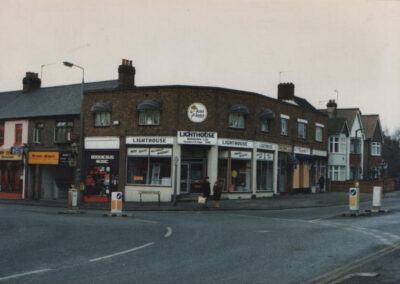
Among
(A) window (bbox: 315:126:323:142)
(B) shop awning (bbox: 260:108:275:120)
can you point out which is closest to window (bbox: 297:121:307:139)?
(A) window (bbox: 315:126:323:142)

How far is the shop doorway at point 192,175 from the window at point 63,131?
373 inches

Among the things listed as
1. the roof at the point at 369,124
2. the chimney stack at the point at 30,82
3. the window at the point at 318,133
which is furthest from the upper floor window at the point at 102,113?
the roof at the point at 369,124

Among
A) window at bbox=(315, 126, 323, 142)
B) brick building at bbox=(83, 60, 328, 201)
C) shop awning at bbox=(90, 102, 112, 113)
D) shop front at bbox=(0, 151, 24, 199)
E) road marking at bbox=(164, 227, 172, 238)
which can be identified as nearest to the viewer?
road marking at bbox=(164, 227, 172, 238)

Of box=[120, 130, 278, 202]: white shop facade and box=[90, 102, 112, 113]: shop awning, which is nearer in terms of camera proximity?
box=[120, 130, 278, 202]: white shop facade

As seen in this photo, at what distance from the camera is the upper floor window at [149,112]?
33.1 m

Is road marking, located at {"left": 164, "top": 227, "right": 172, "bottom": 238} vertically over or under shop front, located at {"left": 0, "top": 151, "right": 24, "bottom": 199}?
under

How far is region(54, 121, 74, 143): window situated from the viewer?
37562 millimetres

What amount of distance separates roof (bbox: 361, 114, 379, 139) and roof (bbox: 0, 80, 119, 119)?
3786 centimetres

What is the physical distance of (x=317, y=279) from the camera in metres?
8.71

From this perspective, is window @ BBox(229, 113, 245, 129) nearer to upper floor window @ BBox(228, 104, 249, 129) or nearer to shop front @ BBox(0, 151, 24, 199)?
upper floor window @ BBox(228, 104, 249, 129)

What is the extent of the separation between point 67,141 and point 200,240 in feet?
82.2

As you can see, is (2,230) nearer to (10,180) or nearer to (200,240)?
(200,240)

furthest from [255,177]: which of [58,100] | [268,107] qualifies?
[58,100]

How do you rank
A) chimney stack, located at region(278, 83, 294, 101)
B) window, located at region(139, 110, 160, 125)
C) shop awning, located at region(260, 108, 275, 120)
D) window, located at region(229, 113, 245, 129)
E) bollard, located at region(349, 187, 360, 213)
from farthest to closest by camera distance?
chimney stack, located at region(278, 83, 294, 101) < shop awning, located at region(260, 108, 275, 120) < window, located at region(229, 113, 245, 129) < window, located at region(139, 110, 160, 125) < bollard, located at region(349, 187, 360, 213)
